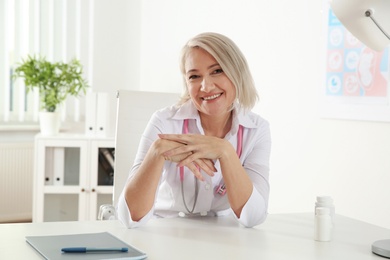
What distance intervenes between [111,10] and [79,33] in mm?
312

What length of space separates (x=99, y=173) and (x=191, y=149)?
254 cm

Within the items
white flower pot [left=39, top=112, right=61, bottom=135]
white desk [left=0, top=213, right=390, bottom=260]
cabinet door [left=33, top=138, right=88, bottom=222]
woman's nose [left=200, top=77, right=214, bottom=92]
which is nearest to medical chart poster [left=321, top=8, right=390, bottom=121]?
white desk [left=0, top=213, right=390, bottom=260]

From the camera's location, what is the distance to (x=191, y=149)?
1.80 metres

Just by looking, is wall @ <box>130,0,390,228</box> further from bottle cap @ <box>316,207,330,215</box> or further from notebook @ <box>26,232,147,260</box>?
notebook @ <box>26,232,147,260</box>

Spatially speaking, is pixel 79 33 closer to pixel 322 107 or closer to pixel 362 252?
pixel 322 107

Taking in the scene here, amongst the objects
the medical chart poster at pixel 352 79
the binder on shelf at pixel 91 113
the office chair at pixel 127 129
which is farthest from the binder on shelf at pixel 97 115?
the medical chart poster at pixel 352 79

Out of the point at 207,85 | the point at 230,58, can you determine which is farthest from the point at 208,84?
the point at 230,58

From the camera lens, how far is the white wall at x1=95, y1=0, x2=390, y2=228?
266 centimetres

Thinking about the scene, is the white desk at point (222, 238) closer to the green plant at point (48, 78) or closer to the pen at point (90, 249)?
the pen at point (90, 249)

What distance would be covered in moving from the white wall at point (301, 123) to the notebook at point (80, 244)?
1396 mm

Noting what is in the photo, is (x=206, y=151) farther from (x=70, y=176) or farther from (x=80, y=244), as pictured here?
(x=70, y=176)

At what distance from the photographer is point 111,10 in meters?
4.97

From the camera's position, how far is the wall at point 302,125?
105 inches

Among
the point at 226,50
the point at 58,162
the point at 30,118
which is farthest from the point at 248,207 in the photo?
the point at 30,118
